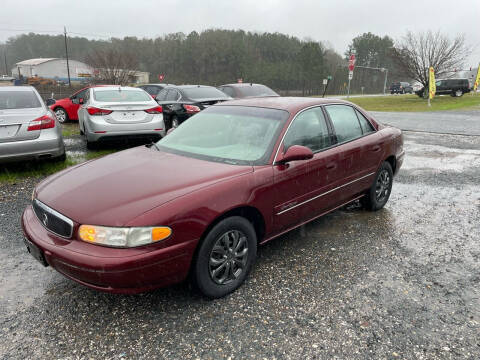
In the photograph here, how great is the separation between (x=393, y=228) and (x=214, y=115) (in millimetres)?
2515

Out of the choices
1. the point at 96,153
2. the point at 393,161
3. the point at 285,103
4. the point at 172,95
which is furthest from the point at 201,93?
the point at 285,103

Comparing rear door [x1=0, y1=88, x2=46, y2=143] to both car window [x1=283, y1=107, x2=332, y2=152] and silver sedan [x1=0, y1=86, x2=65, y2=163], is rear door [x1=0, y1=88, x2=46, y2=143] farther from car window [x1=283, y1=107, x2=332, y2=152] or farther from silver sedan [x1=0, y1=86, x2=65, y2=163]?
car window [x1=283, y1=107, x2=332, y2=152]

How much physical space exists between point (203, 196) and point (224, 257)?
57cm

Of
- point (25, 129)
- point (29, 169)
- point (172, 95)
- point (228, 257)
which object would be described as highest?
point (172, 95)

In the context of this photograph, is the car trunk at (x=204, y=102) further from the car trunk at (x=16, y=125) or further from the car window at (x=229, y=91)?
the car trunk at (x=16, y=125)

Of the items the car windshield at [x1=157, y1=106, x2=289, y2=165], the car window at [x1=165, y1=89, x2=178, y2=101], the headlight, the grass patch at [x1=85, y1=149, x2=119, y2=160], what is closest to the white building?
the car window at [x1=165, y1=89, x2=178, y2=101]

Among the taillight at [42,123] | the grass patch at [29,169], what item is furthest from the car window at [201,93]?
the taillight at [42,123]

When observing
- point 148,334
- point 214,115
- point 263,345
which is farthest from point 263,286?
point 214,115

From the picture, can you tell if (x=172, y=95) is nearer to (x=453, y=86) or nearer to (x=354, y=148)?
(x=354, y=148)

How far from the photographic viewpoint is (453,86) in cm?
3366

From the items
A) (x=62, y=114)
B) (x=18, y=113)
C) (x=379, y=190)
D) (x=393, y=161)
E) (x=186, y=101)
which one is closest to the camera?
(x=379, y=190)

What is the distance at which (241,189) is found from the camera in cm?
288

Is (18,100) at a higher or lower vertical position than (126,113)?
higher

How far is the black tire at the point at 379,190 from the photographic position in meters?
4.72
